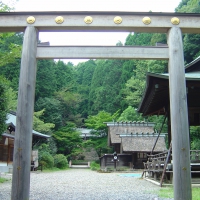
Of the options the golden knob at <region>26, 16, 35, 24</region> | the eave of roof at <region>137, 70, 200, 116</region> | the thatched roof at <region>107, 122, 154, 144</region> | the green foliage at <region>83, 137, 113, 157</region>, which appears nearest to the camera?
the golden knob at <region>26, 16, 35, 24</region>

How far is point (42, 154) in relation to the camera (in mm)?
25000

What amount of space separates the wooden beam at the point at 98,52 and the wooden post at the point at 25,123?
0.28 metres

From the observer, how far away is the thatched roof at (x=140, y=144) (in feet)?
79.4

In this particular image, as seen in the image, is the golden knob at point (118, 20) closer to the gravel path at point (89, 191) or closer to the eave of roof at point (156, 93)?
the eave of roof at point (156, 93)

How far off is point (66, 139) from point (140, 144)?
11.0 meters

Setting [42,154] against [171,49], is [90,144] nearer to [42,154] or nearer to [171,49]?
[42,154]

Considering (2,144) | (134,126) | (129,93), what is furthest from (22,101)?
(129,93)

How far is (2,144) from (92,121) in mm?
16286

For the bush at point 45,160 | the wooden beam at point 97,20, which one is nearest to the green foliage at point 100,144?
the bush at point 45,160

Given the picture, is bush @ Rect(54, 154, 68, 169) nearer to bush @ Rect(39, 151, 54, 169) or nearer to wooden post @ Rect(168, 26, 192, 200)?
bush @ Rect(39, 151, 54, 169)

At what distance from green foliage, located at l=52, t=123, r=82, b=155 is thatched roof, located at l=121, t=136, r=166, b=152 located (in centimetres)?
917

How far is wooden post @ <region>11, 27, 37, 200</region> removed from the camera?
5.07m

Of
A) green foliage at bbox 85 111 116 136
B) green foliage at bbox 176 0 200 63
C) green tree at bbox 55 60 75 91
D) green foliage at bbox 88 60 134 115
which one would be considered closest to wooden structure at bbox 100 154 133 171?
green foliage at bbox 85 111 116 136

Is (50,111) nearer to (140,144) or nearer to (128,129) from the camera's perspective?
(128,129)
